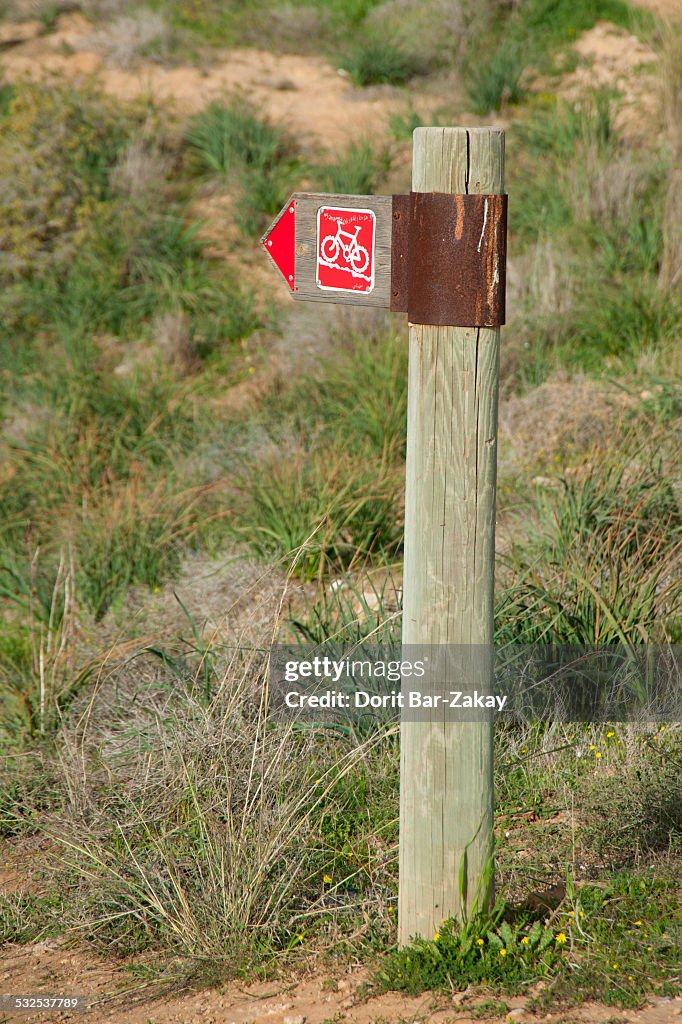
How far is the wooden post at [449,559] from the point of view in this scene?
8.31 feet

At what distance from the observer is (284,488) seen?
215 inches

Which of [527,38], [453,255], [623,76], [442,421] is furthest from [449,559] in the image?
[527,38]

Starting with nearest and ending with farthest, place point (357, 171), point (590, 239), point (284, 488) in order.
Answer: point (284, 488)
point (590, 239)
point (357, 171)

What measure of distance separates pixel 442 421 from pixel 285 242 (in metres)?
0.60

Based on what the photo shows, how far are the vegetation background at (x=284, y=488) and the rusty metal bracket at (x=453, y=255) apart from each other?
0.94 metres

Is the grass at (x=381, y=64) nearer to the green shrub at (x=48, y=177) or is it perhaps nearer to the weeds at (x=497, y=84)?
the weeds at (x=497, y=84)

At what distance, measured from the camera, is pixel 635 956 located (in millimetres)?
2723

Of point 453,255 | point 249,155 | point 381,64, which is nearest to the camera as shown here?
point 453,255

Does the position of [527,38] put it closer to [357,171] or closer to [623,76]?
[623,76]

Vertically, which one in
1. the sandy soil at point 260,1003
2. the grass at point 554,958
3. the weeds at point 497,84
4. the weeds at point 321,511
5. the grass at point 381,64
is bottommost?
the sandy soil at point 260,1003

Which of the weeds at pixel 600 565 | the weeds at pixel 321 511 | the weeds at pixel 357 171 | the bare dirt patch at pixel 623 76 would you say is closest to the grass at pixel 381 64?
the bare dirt patch at pixel 623 76

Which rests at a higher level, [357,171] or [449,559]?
[357,171]

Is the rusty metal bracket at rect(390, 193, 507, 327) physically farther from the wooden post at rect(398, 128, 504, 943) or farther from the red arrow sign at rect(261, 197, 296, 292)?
the red arrow sign at rect(261, 197, 296, 292)

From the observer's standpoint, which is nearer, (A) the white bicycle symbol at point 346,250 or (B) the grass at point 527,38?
(A) the white bicycle symbol at point 346,250
